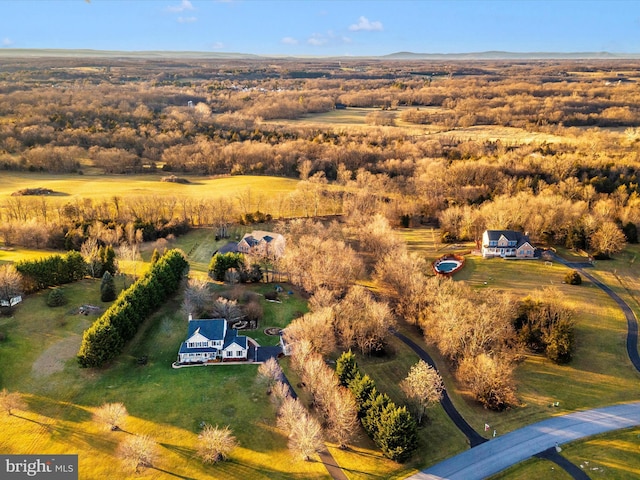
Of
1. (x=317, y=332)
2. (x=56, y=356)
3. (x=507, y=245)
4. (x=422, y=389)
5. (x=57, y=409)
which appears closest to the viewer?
(x=422, y=389)

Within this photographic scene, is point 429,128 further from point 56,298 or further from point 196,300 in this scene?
point 56,298

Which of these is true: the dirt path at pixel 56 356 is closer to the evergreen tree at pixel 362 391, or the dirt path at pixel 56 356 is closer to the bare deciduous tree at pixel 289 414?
the bare deciduous tree at pixel 289 414

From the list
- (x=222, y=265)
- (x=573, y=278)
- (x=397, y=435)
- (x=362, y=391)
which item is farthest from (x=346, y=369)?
(x=573, y=278)

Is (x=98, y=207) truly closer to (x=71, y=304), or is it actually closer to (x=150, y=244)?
(x=150, y=244)

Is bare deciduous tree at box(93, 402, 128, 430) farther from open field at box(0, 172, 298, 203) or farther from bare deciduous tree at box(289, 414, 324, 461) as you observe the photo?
open field at box(0, 172, 298, 203)

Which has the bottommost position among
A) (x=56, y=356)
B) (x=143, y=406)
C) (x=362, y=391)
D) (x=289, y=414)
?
(x=143, y=406)

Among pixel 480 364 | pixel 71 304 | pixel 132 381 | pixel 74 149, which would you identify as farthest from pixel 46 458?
pixel 74 149

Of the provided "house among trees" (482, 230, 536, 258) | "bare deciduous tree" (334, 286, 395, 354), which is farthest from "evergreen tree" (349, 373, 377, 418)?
"house among trees" (482, 230, 536, 258)
